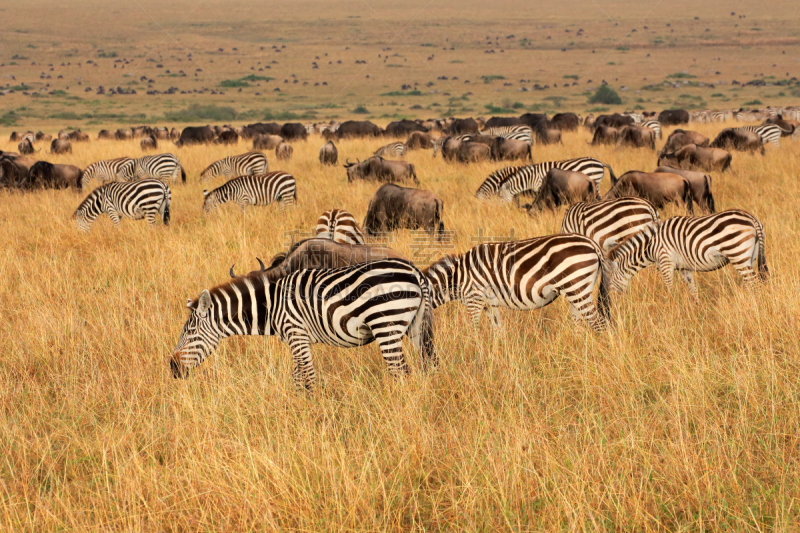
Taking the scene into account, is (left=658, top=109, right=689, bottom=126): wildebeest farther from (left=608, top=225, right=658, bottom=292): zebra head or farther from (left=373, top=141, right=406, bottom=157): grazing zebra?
(left=608, top=225, right=658, bottom=292): zebra head

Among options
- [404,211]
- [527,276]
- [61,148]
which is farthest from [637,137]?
Answer: [61,148]

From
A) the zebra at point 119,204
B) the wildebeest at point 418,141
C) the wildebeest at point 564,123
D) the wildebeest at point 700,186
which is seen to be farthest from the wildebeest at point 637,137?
the zebra at point 119,204

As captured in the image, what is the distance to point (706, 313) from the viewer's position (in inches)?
245

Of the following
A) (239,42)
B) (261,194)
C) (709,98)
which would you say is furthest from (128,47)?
(261,194)

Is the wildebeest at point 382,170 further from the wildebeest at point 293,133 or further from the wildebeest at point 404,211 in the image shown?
the wildebeest at point 293,133

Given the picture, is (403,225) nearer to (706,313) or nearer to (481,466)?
(706,313)

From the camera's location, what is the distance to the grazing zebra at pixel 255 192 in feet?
43.9

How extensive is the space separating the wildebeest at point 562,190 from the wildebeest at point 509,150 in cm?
780

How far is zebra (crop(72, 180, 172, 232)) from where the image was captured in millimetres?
11664

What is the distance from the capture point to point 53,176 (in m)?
16.7

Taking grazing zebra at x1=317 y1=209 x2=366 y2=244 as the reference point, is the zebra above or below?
above

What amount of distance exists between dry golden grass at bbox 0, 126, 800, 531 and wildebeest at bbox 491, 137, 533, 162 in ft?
39.8

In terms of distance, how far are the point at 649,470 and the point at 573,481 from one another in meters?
0.42

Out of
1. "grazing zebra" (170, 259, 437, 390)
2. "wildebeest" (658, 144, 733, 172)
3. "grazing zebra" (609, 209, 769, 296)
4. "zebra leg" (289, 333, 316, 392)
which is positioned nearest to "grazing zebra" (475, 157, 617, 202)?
"wildebeest" (658, 144, 733, 172)
